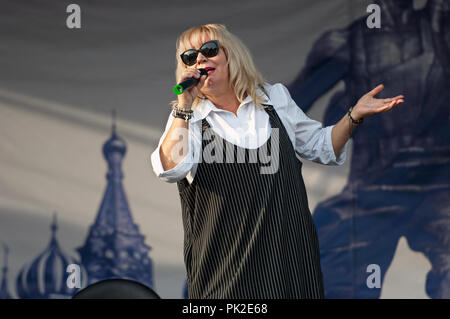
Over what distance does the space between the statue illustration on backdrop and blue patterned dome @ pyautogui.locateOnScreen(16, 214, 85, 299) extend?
1.67 meters

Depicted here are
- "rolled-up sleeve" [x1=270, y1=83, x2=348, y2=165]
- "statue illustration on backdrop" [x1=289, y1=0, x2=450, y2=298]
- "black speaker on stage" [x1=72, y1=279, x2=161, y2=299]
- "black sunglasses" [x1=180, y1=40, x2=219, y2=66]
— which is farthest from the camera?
"statue illustration on backdrop" [x1=289, y1=0, x2=450, y2=298]

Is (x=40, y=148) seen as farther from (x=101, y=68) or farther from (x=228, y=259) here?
(x=228, y=259)

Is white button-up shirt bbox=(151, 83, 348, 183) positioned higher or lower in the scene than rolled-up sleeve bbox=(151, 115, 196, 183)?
higher

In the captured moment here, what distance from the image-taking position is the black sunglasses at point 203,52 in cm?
203

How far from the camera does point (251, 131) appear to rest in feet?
6.60

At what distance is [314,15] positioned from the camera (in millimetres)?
4242

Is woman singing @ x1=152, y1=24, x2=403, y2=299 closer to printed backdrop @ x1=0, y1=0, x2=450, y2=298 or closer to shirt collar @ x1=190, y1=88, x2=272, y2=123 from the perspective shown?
shirt collar @ x1=190, y1=88, x2=272, y2=123

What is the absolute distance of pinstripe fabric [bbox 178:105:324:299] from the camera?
6.12 feet

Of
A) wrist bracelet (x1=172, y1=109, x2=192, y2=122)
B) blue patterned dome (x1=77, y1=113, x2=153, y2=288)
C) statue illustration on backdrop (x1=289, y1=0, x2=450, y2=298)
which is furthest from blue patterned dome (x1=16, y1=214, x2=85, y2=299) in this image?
wrist bracelet (x1=172, y1=109, x2=192, y2=122)

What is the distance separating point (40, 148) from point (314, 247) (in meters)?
2.73

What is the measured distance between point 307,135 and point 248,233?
47 cm

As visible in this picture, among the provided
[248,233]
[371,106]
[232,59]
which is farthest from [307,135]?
[248,233]

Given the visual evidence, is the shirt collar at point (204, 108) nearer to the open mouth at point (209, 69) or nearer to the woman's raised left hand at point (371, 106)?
the open mouth at point (209, 69)
